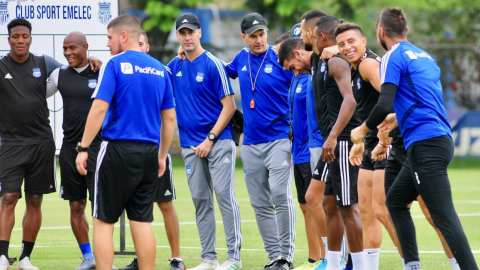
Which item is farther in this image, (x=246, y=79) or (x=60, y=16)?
(x=60, y=16)

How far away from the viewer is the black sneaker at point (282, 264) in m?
7.32

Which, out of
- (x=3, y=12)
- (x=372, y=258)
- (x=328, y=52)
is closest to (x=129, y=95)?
(x=328, y=52)

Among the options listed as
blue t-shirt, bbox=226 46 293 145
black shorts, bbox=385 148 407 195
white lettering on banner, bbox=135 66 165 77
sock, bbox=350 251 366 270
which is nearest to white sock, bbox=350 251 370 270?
sock, bbox=350 251 366 270

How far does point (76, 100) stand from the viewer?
301 inches

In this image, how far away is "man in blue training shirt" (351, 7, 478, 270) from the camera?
17.9ft

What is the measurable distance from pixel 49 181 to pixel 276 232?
111 inches

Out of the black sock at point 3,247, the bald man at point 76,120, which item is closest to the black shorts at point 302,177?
the bald man at point 76,120

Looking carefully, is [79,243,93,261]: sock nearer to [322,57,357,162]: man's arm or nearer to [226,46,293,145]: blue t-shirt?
[226,46,293,145]: blue t-shirt

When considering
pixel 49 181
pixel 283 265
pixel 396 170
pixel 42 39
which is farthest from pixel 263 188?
pixel 42 39

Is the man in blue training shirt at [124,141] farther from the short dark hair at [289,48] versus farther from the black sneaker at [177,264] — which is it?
the short dark hair at [289,48]

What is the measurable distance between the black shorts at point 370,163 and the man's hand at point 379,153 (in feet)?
0.48

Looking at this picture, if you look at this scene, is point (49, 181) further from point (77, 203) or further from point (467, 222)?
point (467, 222)

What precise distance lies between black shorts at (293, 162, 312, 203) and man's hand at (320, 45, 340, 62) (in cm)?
164

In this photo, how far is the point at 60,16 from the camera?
891cm
